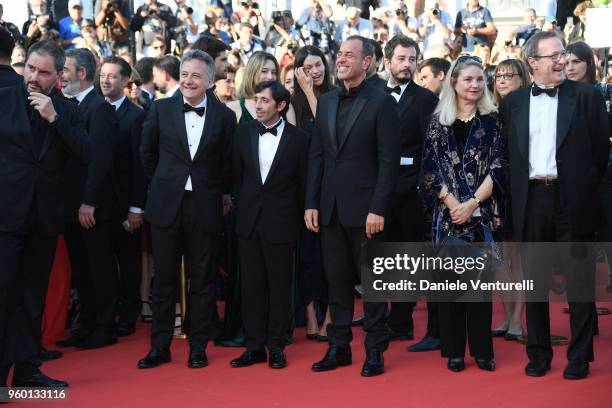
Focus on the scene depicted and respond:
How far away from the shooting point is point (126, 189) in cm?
715

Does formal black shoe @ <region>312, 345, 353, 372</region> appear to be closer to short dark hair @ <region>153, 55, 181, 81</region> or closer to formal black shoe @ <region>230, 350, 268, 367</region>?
formal black shoe @ <region>230, 350, 268, 367</region>

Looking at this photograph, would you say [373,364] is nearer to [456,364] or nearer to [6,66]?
[456,364]

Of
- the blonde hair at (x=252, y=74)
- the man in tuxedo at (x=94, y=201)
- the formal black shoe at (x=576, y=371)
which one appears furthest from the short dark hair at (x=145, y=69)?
the formal black shoe at (x=576, y=371)

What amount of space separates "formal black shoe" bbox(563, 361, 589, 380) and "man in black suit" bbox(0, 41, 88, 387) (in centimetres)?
289

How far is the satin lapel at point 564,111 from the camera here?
5758mm

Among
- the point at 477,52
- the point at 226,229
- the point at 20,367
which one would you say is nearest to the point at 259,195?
the point at 226,229

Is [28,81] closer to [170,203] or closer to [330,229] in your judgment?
[170,203]

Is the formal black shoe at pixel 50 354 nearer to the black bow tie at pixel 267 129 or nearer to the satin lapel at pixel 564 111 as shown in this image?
the black bow tie at pixel 267 129

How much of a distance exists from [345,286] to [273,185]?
2.55 ft

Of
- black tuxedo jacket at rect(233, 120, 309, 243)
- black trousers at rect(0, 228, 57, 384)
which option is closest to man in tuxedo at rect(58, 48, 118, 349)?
black tuxedo jacket at rect(233, 120, 309, 243)

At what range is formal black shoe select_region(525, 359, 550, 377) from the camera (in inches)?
229

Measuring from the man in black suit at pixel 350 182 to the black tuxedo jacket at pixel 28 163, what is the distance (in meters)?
1.44

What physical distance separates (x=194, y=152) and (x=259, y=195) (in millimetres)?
485

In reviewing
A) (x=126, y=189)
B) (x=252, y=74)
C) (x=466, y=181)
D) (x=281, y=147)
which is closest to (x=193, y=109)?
(x=281, y=147)
